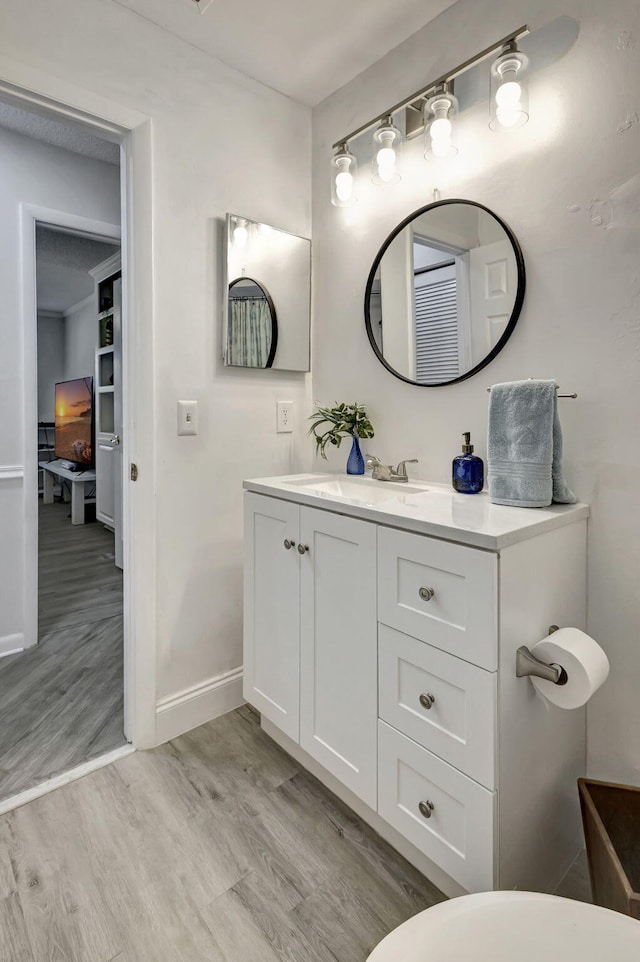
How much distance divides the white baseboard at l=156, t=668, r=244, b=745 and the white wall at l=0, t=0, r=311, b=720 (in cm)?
4

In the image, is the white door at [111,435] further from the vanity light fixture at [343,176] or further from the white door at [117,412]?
the vanity light fixture at [343,176]

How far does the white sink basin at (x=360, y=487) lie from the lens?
5.16 feet

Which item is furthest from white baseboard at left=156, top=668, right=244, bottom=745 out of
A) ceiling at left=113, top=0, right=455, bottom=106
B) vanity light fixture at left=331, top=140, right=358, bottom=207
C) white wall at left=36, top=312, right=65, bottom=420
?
white wall at left=36, top=312, right=65, bottom=420

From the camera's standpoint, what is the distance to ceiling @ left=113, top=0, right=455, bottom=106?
4.86 feet

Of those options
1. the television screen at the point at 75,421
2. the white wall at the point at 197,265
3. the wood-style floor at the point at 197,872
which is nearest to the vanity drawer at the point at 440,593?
the wood-style floor at the point at 197,872

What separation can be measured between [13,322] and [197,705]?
1.86 m

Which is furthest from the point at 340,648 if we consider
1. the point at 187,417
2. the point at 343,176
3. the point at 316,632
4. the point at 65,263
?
the point at 65,263

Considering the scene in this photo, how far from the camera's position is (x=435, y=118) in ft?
4.70

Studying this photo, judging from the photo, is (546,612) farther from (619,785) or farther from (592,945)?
(592,945)

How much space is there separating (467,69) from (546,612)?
1.46 meters

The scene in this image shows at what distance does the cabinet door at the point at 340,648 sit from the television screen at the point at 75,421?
13.7 feet

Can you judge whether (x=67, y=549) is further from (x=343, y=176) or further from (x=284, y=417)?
(x=343, y=176)

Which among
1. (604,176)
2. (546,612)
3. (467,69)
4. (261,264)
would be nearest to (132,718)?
(546,612)

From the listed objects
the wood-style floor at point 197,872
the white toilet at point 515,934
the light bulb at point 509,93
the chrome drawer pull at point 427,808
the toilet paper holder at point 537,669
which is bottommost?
the wood-style floor at point 197,872
